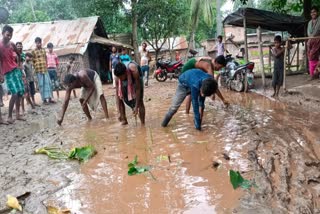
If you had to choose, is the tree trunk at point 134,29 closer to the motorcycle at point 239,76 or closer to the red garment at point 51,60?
the red garment at point 51,60

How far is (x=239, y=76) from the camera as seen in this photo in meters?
9.45

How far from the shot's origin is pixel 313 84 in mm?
7578

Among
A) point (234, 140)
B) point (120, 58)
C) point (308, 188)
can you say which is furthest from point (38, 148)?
point (120, 58)

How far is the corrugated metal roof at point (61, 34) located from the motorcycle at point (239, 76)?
651 cm

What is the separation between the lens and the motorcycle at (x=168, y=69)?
47.2ft

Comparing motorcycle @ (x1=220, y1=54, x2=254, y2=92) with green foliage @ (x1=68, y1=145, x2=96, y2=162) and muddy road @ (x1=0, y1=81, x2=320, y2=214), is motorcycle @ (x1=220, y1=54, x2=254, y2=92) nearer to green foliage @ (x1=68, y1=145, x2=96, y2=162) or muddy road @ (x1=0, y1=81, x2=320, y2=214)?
muddy road @ (x1=0, y1=81, x2=320, y2=214)

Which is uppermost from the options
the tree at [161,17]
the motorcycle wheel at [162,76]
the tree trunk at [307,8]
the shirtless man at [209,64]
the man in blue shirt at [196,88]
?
the tree at [161,17]

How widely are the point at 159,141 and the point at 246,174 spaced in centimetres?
170

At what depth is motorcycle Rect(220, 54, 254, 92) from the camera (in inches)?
358

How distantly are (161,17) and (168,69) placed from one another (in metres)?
6.29

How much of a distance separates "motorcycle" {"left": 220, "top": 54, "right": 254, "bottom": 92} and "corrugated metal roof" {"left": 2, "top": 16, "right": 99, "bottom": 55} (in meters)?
6.51

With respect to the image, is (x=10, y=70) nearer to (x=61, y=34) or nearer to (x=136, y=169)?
(x=136, y=169)

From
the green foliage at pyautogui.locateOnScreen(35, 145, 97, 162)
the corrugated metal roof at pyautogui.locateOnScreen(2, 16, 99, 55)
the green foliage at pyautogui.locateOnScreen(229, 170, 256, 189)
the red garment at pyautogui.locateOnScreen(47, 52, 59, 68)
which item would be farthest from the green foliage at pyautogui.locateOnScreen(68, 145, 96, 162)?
the corrugated metal roof at pyautogui.locateOnScreen(2, 16, 99, 55)

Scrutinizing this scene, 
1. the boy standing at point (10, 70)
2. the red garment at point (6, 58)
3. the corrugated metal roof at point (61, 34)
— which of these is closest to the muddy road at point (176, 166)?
the boy standing at point (10, 70)
